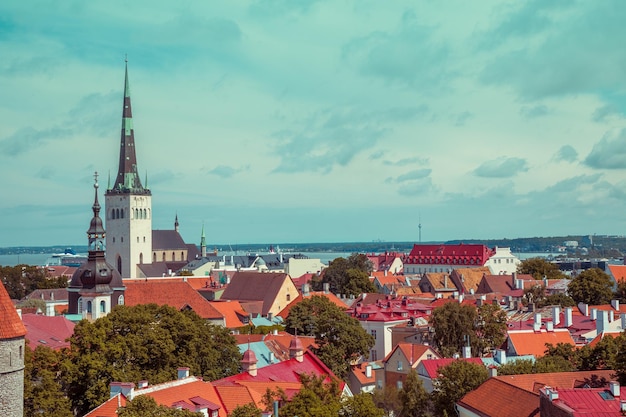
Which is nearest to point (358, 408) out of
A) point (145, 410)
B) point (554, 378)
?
point (145, 410)

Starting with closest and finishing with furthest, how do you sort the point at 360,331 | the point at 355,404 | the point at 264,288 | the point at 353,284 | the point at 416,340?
1. the point at 355,404
2. the point at 360,331
3. the point at 416,340
4. the point at 264,288
5. the point at 353,284

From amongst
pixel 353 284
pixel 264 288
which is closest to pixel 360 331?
pixel 264 288

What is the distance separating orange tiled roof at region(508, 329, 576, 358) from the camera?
2352 inches

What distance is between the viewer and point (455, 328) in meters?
65.8

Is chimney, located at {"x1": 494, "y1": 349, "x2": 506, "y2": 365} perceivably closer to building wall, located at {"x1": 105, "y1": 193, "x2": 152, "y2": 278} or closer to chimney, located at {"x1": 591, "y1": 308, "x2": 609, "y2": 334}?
chimney, located at {"x1": 591, "y1": 308, "x2": 609, "y2": 334}

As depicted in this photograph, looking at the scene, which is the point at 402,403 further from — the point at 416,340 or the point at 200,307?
the point at 200,307

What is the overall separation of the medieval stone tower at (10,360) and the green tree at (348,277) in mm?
83392

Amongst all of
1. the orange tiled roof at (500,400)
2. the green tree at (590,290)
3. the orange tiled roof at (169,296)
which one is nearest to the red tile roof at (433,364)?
the orange tiled roof at (500,400)

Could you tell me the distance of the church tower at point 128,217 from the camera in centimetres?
15050

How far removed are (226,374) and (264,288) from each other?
152 feet

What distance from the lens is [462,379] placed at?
44.9 metres

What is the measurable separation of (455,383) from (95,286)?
36.2 metres

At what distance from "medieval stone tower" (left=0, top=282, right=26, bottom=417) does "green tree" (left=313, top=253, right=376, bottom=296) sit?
3283 inches

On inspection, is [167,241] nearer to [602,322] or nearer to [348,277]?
[348,277]
